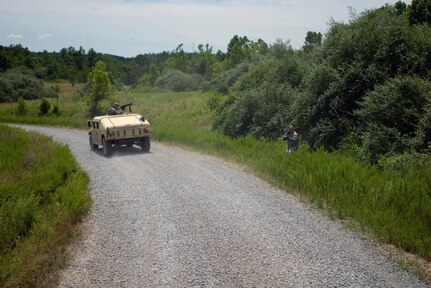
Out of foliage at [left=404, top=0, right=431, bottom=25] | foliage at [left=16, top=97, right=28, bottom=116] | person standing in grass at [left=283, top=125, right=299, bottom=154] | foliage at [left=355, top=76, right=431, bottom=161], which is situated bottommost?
foliage at [left=16, top=97, right=28, bottom=116]

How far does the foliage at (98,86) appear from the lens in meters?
36.1

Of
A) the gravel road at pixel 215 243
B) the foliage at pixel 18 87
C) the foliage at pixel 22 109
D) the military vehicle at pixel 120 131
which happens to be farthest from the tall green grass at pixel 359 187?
the foliage at pixel 18 87

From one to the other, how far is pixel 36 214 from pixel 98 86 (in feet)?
99.0

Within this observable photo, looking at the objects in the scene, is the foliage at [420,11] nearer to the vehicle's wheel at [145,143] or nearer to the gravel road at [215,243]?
the vehicle's wheel at [145,143]

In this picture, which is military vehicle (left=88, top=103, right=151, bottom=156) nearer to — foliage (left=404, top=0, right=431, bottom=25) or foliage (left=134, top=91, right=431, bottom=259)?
foliage (left=134, top=91, right=431, bottom=259)

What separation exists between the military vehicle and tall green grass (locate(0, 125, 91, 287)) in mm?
4130

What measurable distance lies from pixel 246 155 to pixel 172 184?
4.98 meters

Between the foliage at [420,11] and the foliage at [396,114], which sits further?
the foliage at [420,11]

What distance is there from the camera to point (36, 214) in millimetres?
8211

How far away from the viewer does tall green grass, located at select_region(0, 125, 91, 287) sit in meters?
6.25

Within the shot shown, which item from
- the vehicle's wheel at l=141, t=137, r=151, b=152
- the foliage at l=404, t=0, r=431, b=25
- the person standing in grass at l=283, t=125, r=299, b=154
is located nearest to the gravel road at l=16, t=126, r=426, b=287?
the person standing in grass at l=283, t=125, r=299, b=154

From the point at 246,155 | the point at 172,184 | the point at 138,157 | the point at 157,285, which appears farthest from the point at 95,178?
the point at 157,285

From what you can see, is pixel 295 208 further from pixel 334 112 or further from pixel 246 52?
pixel 246 52

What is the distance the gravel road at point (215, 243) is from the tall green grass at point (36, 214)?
0.40 meters
